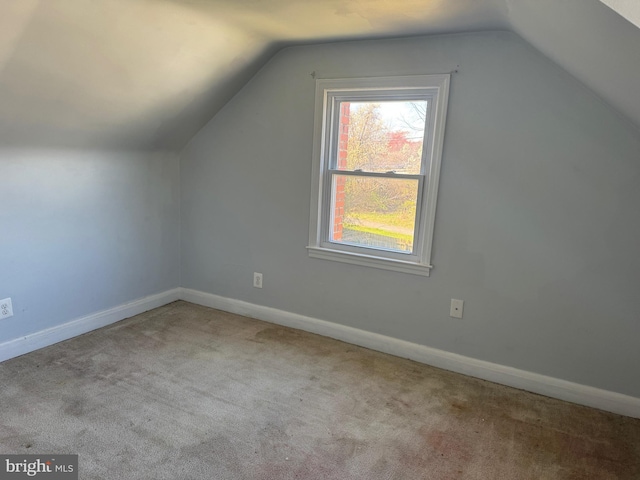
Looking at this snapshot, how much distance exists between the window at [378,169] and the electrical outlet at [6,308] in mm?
1979

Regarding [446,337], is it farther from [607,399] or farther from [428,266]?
[607,399]

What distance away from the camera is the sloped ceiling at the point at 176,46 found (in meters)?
1.73

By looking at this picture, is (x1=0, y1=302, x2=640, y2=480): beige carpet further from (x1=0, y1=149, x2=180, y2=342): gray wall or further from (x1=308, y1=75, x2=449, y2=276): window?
(x1=308, y1=75, x2=449, y2=276): window

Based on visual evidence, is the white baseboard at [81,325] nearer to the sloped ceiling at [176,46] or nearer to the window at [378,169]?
the sloped ceiling at [176,46]

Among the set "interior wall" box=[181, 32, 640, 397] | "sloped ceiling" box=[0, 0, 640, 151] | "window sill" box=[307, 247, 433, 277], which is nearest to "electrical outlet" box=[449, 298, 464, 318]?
"interior wall" box=[181, 32, 640, 397]

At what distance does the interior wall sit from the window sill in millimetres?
60

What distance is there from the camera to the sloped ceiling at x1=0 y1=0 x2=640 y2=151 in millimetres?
1729

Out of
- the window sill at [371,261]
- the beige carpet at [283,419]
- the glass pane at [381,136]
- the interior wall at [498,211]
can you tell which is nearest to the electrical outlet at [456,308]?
the interior wall at [498,211]

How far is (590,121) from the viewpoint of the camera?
227cm

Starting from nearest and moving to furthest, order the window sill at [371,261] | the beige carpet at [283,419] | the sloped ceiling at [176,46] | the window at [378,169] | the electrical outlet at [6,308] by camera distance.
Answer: the sloped ceiling at [176,46], the beige carpet at [283,419], the electrical outlet at [6,308], the window at [378,169], the window sill at [371,261]

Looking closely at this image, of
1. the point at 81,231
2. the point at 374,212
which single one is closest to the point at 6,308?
the point at 81,231

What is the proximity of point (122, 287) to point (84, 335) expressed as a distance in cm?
47

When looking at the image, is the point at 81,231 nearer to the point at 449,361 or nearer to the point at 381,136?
the point at 381,136

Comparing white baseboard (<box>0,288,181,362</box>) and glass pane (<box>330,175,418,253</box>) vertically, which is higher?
glass pane (<box>330,175,418,253</box>)
